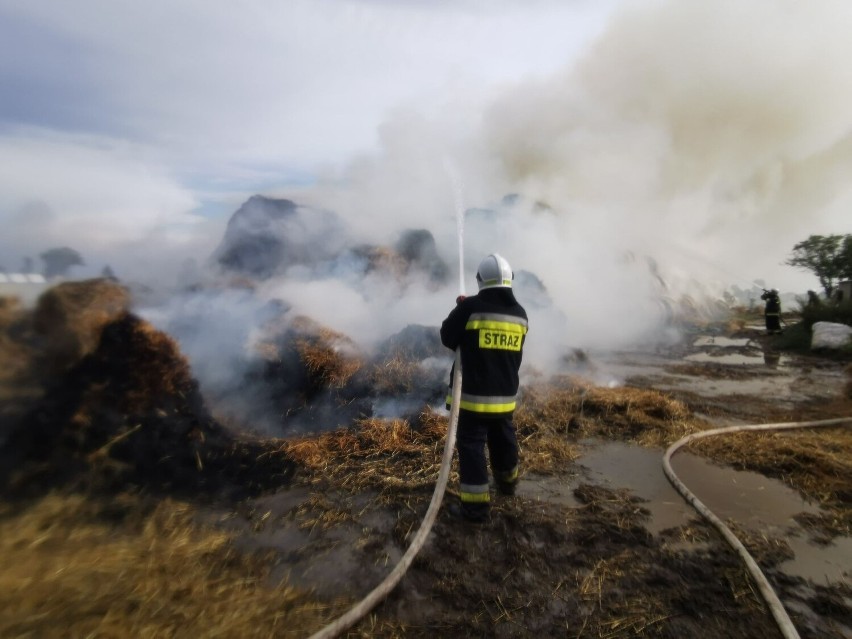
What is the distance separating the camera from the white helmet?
3.77 metres

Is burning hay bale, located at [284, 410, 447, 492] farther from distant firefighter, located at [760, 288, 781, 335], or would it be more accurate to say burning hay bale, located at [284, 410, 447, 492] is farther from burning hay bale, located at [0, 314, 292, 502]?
distant firefighter, located at [760, 288, 781, 335]

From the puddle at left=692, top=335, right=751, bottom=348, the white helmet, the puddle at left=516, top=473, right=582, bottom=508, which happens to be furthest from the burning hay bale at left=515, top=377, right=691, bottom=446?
the puddle at left=692, top=335, right=751, bottom=348

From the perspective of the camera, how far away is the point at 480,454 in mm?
3619

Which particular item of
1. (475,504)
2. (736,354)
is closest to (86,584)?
(475,504)

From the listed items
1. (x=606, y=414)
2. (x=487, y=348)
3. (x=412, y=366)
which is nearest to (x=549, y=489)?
(x=487, y=348)

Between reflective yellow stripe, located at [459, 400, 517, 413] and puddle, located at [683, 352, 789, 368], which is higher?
reflective yellow stripe, located at [459, 400, 517, 413]

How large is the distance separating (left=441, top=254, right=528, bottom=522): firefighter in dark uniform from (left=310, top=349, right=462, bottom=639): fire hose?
85 millimetres

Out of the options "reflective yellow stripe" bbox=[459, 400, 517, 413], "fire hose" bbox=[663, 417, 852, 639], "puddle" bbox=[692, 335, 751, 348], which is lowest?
"fire hose" bbox=[663, 417, 852, 639]

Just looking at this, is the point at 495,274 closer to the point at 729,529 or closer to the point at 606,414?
the point at 729,529

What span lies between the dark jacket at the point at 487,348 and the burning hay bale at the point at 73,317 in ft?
11.0

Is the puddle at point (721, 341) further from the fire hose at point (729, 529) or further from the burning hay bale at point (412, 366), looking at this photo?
the burning hay bale at point (412, 366)

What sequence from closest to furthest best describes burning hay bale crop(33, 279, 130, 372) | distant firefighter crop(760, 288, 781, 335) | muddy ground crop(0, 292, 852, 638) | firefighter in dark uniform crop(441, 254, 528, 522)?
muddy ground crop(0, 292, 852, 638)
firefighter in dark uniform crop(441, 254, 528, 522)
burning hay bale crop(33, 279, 130, 372)
distant firefighter crop(760, 288, 781, 335)

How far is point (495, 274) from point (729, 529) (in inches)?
109

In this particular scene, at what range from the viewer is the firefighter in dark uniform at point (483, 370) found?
11.8 feet
